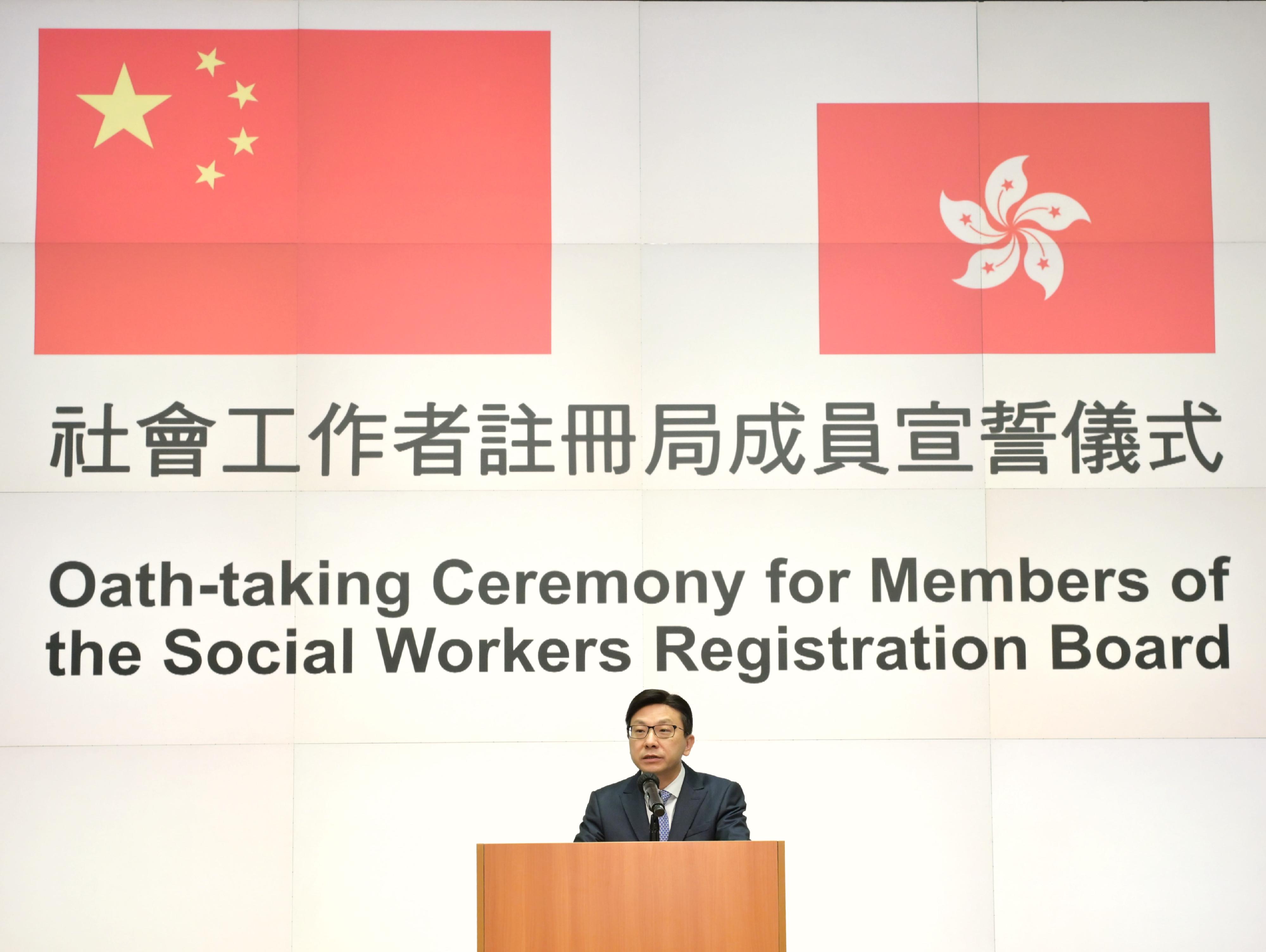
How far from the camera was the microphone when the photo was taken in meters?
2.54

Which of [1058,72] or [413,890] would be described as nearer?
[413,890]

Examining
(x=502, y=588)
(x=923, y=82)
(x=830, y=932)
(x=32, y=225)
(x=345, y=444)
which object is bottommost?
(x=830, y=932)

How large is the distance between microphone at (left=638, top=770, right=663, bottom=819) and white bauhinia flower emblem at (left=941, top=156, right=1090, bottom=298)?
2.28m

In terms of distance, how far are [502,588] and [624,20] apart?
2.07 m

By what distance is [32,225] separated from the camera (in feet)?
12.9

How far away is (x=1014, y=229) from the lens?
4008 millimetres

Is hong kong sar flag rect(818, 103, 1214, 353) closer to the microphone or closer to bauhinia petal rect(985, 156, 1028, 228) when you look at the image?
bauhinia petal rect(985, 156, 1028, 228)

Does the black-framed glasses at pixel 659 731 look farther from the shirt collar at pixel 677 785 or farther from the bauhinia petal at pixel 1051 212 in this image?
the bauhinia petal at pixel 1051 212

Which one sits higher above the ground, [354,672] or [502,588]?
[502,588]

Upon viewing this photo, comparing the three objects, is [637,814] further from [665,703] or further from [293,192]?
[293,192]

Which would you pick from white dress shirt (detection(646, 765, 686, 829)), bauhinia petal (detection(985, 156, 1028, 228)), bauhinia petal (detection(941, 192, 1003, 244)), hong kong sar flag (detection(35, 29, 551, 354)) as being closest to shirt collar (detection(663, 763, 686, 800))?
white dress shirt (detection(646, 765, 686, 829))

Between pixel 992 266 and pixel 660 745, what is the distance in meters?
2.15

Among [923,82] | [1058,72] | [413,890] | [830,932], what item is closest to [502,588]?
[413,890]

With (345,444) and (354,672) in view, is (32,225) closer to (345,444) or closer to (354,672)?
(345,444)
